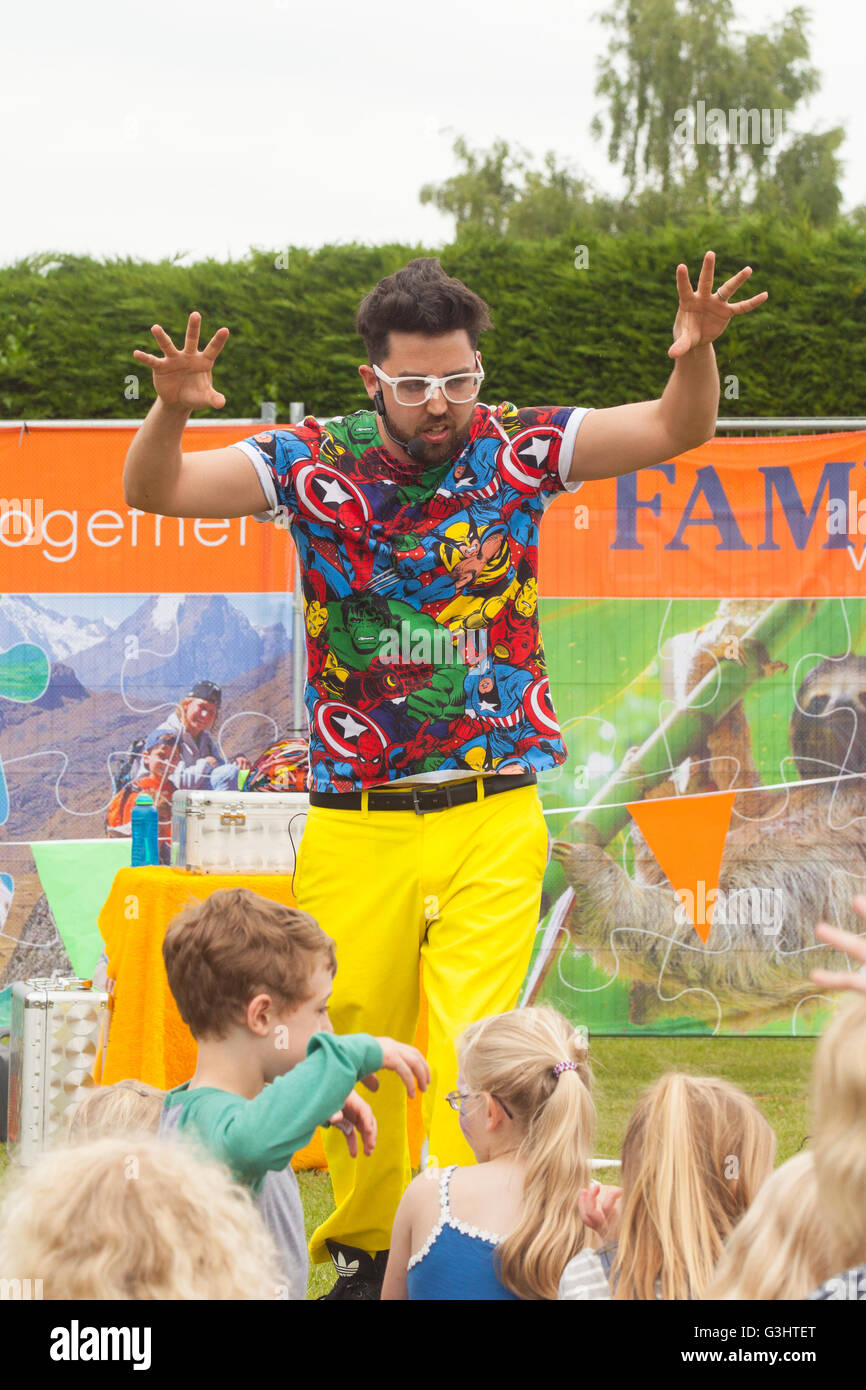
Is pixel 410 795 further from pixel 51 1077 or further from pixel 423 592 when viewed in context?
pixel 51 1077

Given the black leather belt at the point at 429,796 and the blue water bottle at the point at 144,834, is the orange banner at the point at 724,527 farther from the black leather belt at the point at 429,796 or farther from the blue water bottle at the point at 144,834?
the black leather belt at the point at 429,796

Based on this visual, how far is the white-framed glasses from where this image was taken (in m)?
2.79

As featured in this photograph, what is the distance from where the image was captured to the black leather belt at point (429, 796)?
2.83 m

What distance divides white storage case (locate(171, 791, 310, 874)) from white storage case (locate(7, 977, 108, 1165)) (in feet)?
1.77

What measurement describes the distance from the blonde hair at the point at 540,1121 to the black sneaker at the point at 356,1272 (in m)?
0.67

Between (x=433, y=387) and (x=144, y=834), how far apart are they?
2.18 meters

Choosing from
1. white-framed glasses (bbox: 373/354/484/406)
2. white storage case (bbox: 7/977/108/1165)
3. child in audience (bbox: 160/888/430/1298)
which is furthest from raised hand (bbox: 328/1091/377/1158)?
white storage case (bbox: 7/977/108/1165)

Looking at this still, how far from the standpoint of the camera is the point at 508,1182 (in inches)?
94.0

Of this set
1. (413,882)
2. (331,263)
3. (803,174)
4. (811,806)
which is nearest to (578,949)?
(811,806)

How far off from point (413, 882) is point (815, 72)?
1177 inches

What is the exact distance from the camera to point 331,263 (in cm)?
713

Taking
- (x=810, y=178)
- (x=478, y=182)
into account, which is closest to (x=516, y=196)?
(x=478, y=182)
